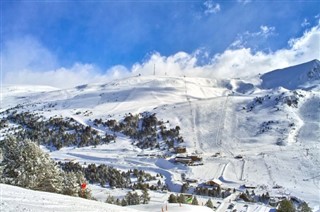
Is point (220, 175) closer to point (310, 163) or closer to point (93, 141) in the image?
point (310, 163)

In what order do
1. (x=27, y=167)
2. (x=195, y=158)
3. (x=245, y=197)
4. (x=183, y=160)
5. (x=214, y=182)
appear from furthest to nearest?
(x=195, y=158)
(x=183, y=160)
(x=214, y=182)
(x=245, y=197)
(x=27, y=167)

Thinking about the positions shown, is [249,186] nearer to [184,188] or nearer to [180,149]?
[184,188]

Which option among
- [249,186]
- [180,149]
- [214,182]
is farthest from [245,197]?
[180,149]

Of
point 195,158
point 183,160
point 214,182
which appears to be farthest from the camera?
point 195,158

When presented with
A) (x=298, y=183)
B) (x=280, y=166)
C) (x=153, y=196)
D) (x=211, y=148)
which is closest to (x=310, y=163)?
(x=280, y=166)

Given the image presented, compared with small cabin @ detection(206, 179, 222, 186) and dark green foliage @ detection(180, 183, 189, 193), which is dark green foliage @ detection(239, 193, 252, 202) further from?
dark green foliage @ detection(180, 183, 189, 193)

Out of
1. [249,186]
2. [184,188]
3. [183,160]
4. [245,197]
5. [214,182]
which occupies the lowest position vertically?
[245,197]

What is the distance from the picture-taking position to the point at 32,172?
49500mm

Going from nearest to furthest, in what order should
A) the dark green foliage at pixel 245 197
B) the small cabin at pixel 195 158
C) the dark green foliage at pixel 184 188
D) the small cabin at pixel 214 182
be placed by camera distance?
the dark green foliage at pixel 245 197, the dark green foliage at pixel 184 188, the small cabin at pixel 214 182, the small cabin at pixel 195 158

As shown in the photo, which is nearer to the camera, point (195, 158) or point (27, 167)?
point (27, 167)

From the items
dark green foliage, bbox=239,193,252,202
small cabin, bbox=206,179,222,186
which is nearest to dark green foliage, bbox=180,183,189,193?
small cabin, bbox=206,179,222,186

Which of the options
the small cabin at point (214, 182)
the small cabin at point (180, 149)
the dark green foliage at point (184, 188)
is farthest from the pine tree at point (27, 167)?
the small cabin at point (180, 149)

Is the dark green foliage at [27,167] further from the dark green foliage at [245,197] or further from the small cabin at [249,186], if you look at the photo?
the small cabin at [249,186]

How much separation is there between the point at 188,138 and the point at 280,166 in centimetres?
6502
